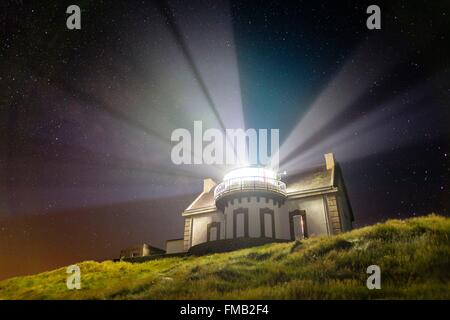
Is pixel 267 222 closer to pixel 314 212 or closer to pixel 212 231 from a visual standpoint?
pixel 314 212

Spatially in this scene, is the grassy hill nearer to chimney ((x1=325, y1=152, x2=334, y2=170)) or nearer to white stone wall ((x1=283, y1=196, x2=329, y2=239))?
white stone wall ((x1=283, y1=196, x2=329, y2=239))

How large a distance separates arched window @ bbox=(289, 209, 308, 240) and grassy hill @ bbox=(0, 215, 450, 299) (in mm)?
6827

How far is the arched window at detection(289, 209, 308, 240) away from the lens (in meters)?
21.8

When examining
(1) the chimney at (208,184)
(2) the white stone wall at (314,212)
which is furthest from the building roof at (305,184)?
(1) the chimney at (208,184)

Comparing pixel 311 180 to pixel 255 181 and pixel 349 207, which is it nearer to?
pixel 255 181

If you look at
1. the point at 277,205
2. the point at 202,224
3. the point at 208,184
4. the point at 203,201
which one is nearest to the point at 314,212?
the point at 277,205

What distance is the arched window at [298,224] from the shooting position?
21.8 m

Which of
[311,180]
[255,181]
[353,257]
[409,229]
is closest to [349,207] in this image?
[311,180]

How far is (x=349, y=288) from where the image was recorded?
26.7ft

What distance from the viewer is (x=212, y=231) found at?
84.1 feet

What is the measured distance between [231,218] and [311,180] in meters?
6.92

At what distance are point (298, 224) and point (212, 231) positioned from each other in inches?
284

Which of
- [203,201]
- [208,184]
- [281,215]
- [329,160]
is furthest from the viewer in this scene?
[208,184]

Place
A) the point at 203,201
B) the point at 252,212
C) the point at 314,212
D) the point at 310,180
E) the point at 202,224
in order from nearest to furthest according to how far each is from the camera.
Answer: the point at 252,212, the point at 314,212, the point at 310,180, the point at 202,224, the point at 203,201
